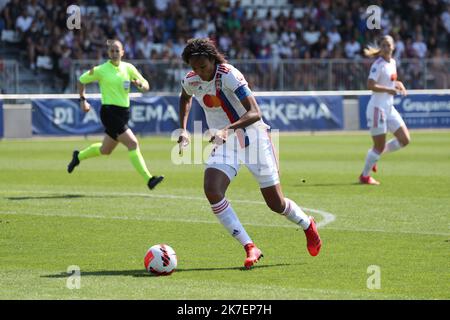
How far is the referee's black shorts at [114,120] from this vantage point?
16500mm

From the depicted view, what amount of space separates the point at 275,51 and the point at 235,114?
29414 millimetres

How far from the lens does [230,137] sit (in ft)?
31.9

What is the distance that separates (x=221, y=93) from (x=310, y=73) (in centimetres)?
2687

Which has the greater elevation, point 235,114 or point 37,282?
point 235,114

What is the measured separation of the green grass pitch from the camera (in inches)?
333

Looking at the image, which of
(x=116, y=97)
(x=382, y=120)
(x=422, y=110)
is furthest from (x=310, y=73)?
(x=116, y=97)

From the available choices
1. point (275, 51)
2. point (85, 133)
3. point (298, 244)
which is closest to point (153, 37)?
point (275, 51)

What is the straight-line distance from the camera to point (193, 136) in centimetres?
3073

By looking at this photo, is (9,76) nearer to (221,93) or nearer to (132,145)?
(132,145)

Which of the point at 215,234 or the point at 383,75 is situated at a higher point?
the point at 383,75

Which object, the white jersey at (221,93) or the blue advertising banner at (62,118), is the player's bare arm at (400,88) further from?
the blue advertising banner at (62,118)

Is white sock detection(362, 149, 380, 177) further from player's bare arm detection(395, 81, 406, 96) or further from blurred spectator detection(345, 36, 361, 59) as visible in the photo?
blurred spectator detection(345, 36, 361, 59)

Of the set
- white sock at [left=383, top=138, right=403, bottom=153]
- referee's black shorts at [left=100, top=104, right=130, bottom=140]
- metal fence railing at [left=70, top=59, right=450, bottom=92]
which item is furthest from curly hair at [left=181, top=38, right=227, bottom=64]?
metal fence railing at [left=70, top=59, right=450, bottom=92]
